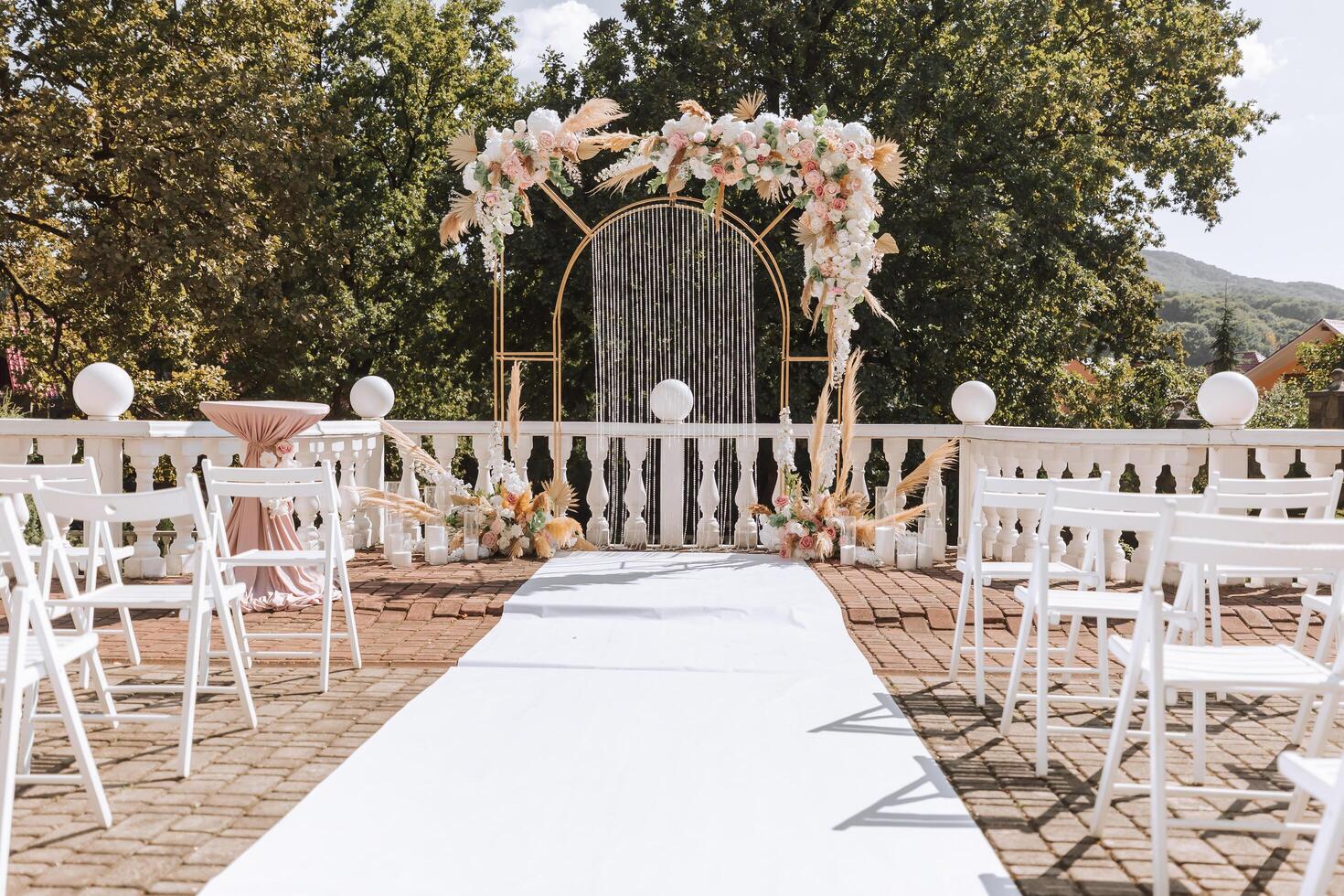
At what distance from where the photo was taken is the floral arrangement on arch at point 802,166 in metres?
7.41

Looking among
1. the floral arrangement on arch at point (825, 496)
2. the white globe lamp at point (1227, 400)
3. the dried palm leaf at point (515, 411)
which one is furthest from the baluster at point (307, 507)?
the white globe lamp at point (1227, 400)

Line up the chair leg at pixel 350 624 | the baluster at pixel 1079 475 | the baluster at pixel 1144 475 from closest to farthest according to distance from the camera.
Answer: the chair leg at pixel 350 624
the baluster at pixel 1144 475
the baluster at pixel 1079 475

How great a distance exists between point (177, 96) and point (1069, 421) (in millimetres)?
14828

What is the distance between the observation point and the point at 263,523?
6348 millimetres

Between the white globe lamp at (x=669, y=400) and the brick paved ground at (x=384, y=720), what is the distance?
95.4 inches

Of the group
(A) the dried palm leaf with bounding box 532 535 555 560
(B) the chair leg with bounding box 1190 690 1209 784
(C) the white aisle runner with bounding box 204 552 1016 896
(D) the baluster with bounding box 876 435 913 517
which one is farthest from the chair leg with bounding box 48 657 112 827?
(D) the baluster with bounding box 876 435 913 517

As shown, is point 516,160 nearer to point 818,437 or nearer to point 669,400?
point 669,400

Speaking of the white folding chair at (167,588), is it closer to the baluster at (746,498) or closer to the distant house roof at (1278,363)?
the baluster at (746,498)

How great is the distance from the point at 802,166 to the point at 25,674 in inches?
234

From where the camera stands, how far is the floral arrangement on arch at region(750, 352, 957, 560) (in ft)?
25.7

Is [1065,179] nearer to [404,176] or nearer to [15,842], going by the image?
[404,176]

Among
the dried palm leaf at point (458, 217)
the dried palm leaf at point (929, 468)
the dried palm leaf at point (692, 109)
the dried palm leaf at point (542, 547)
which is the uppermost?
the dried palm leaf at point (692, 109)

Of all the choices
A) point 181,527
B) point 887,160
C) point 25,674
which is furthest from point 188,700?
point 887,160

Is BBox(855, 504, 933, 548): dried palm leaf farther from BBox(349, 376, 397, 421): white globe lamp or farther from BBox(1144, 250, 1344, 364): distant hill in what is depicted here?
BBox(1144, 250, 1344, 364): distant hill
